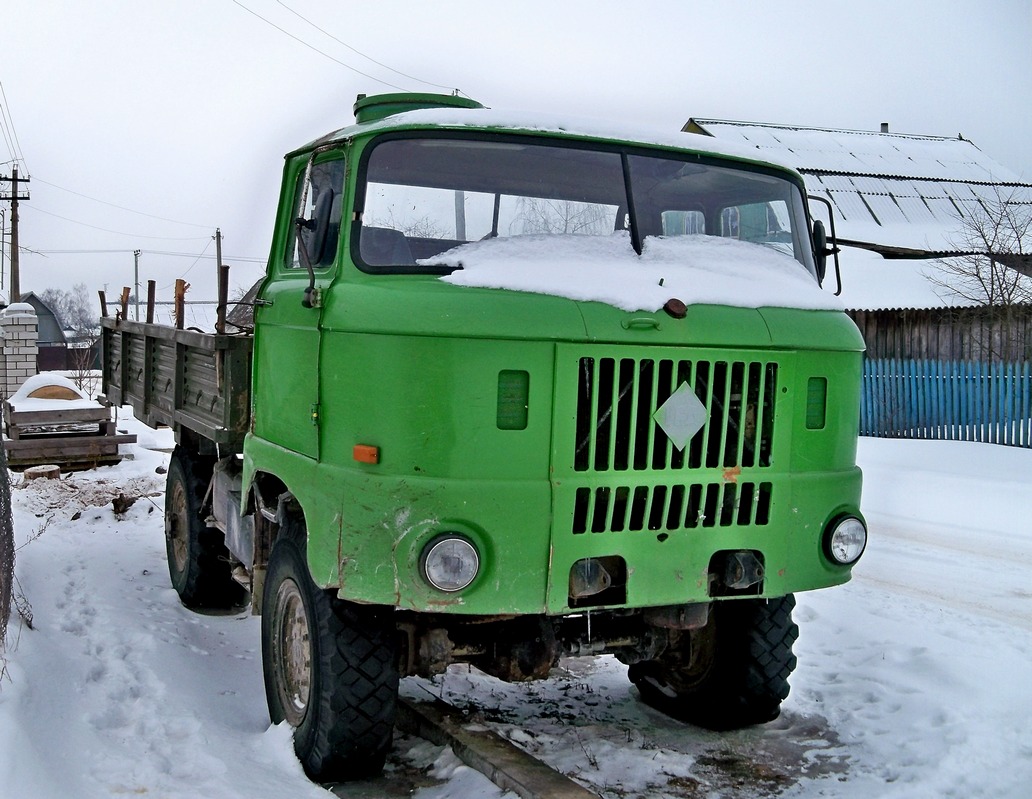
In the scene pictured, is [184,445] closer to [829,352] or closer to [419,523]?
[419,523]

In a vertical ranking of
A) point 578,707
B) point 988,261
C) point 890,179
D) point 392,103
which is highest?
point 890,179

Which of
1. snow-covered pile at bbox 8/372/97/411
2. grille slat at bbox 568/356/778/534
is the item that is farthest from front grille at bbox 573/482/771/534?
snow-covered pile at bbox 8/372/97/411

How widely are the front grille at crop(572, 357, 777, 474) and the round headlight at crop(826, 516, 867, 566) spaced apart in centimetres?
50

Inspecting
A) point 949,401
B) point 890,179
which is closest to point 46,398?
point 949,401

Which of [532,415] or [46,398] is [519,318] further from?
[46,398]

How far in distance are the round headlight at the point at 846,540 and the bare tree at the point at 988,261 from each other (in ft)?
53.0

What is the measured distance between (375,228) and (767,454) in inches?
73.1

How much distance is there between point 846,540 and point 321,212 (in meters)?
2.69

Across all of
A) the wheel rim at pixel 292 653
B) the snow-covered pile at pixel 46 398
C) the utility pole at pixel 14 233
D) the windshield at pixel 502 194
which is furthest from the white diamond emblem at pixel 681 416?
the utility pole at pixel 14 233

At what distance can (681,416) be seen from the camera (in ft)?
13.3

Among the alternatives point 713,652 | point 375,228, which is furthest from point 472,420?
point 713,652

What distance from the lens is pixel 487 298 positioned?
3.93 metres

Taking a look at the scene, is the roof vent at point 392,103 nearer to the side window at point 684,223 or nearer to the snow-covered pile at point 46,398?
the side window at point 684,223

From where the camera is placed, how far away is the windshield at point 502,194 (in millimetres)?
4430
